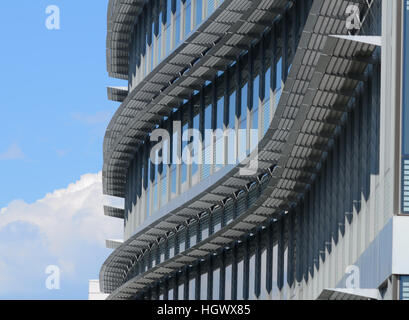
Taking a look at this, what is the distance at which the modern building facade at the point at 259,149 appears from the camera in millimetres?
29719

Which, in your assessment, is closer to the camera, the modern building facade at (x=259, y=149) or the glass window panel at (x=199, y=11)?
the modern building facade at (x=259, y=149)

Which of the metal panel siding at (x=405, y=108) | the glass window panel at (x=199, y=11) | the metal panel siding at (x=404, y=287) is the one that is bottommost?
the metal panel siding at (x=404, y=287)

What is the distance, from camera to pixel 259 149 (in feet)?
136

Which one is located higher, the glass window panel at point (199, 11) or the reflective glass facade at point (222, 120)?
the glass window panel at point (199, 11)

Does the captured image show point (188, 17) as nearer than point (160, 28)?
Yes

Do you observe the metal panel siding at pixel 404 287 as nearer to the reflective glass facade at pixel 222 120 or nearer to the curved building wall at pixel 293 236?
the curved building wall at pixel 293 236

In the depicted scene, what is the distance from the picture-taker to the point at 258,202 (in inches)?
1750

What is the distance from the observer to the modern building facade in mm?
29719

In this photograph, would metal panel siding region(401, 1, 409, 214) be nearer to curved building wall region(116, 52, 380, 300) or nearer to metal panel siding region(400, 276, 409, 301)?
metal panel siding region(400, 276, 409, 301)

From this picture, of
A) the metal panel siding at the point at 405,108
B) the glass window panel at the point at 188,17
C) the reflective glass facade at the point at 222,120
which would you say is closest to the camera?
the metal panel siding at the point at 405,108

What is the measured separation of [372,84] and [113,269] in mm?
37563

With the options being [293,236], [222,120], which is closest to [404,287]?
[293,236]

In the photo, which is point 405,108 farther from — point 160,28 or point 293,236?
point 160,28

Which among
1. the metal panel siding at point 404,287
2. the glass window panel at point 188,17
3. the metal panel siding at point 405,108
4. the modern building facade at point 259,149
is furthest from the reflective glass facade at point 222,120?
the metal panel siding at point 404,287
